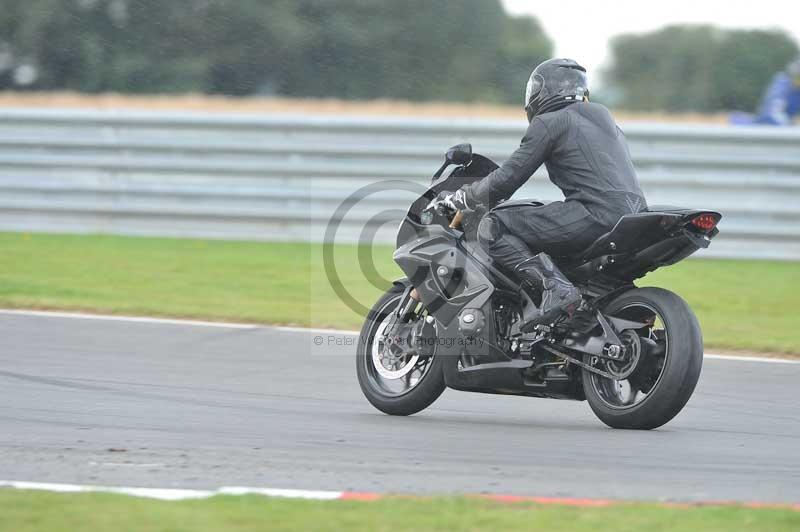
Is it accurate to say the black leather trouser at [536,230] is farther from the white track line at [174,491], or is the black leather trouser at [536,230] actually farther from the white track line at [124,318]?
the white track line at [124,318]

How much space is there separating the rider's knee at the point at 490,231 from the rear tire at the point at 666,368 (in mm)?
684

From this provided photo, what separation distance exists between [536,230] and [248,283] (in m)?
5.47

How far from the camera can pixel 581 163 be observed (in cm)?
624

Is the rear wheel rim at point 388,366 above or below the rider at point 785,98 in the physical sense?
below

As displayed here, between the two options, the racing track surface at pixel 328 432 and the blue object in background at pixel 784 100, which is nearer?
the racing track surface at pixel 328 432

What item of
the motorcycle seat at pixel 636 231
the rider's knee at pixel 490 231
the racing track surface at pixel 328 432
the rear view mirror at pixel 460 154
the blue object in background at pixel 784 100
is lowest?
the racing track surface at pixel 328 432

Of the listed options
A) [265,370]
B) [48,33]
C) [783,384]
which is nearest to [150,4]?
[48,33]

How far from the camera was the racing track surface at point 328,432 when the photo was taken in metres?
5.14

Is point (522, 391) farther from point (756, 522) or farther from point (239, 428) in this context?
point (756, 522)

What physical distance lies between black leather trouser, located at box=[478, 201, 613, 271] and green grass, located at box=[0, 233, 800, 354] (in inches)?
132

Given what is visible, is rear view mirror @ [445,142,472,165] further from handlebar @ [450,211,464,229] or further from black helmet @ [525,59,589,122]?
black helmet @ [525,59,589,122]

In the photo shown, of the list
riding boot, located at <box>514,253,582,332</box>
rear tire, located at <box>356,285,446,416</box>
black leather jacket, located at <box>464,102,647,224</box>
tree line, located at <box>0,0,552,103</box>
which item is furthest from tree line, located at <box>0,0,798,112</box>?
riding boot, located at <box>514,253,582,332</box>

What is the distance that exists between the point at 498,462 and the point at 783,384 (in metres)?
2.98

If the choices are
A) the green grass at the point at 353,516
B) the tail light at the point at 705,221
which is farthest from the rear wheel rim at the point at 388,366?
the green grass at the point at 353,516
